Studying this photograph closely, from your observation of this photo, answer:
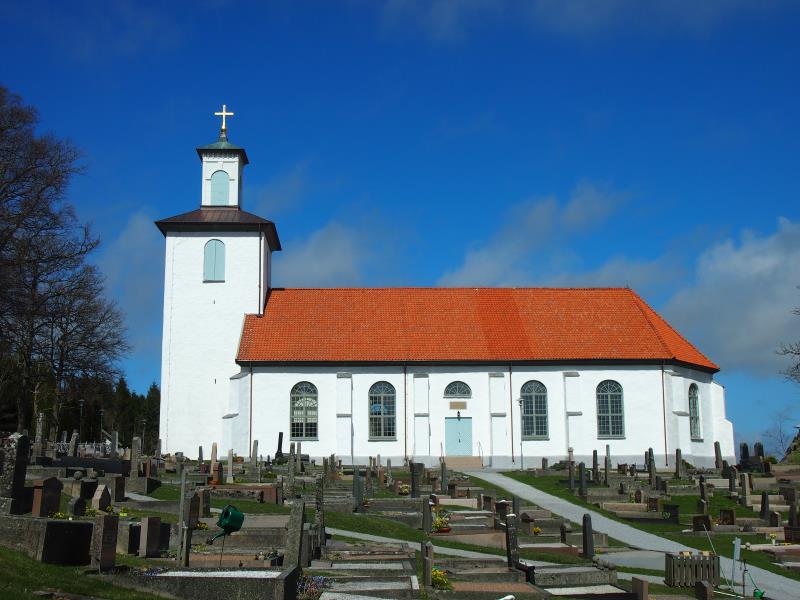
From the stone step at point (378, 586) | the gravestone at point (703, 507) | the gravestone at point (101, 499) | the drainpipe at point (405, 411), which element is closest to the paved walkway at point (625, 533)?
the gravestone at point (703, 507)

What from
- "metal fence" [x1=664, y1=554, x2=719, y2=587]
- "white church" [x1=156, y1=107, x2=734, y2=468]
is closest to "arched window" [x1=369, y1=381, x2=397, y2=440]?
"white church" [x1=156, y1=107, x2=734, y2=468]

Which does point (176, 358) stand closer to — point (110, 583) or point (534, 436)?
point (534, 436)

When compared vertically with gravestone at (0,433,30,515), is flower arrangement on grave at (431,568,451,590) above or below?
below

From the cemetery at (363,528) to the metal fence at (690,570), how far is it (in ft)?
0.08

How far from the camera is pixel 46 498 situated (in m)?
15.6

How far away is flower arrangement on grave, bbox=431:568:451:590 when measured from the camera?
45.5 feet

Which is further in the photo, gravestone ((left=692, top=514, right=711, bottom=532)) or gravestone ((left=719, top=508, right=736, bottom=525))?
gravestone ((left=719, top=508, right=736, bottom=525))

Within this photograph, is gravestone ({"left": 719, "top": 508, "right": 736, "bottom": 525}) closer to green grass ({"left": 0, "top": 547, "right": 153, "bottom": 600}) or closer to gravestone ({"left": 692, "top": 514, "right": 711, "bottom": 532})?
gravestone ({"left": 692, "top": 514, "right": 711, "bottom": 532})

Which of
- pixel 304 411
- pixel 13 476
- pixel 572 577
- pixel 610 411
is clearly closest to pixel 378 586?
pixel 572 577

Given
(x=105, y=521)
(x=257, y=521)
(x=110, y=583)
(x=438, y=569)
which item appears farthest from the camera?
(x=257, y=521)

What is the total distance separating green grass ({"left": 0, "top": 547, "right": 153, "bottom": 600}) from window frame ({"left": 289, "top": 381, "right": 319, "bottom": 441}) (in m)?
28.9

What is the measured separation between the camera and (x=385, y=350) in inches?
1665

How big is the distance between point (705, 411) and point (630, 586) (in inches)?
1225

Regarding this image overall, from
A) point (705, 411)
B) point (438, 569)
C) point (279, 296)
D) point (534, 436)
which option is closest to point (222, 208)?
point (279, 296)
